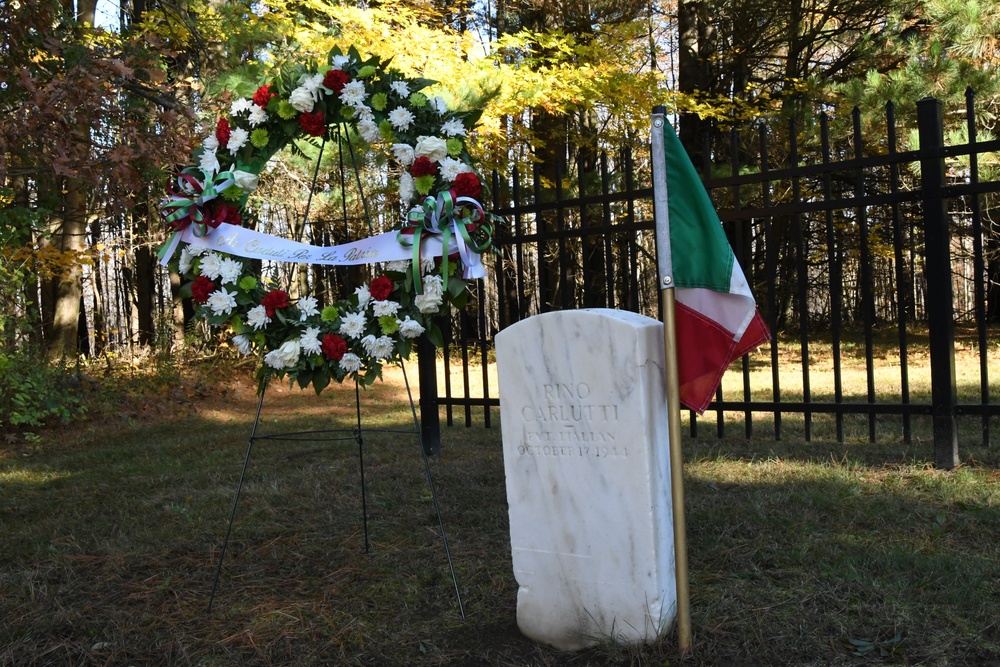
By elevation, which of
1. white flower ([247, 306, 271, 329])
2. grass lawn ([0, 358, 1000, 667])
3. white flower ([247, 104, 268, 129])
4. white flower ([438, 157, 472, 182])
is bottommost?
grass lawn ([0, 358, 1000, 667])

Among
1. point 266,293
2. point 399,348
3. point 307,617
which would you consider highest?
point 266,293

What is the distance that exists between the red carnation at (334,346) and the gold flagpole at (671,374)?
1.58m

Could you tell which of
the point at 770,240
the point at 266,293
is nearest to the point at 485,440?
the point at 770,240

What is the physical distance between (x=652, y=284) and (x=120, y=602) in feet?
40.3

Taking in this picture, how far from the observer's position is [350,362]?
3.75m

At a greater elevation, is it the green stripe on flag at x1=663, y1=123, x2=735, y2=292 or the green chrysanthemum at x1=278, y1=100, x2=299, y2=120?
the green chrysanthemum at x1=278, y1=100, x2=299, y2=120

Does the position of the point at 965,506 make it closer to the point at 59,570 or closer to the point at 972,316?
the point at 59,570

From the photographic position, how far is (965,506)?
4012mm

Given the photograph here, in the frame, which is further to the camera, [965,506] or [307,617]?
[965,506]

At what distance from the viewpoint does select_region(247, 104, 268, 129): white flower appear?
4.14m

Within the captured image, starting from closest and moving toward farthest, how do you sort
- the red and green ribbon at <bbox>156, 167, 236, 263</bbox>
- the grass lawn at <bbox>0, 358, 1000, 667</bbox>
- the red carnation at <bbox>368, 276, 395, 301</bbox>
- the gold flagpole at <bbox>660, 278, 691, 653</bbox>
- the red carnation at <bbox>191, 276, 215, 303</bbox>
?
the gold flagpole at <bbox>660, 278, 691, 653</bbox> → the grass lawn at <bbox>0, 358, 1000, 667</bbox> → the red carnation at <bbox>368, 276, 395, 301</bbox> → the red carnation at <bbox>191, 276, 215, 303</bbox> → the red and green ribbon at <bbox>156, 167, 236, 263</bbox>

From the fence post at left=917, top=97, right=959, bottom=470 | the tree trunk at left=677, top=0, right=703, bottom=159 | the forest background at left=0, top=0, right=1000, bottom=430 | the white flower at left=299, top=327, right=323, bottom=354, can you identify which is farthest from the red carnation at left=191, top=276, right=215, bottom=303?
the tree trunk at left=677, top=0, right=703, bottom=159

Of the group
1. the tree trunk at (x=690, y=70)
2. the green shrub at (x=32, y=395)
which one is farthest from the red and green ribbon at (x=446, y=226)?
the tree trunk at (x=690, y=70)

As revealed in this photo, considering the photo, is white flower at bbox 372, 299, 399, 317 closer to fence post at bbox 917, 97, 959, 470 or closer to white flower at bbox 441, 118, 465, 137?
white flower at bbox 441, 118, 465, 137
